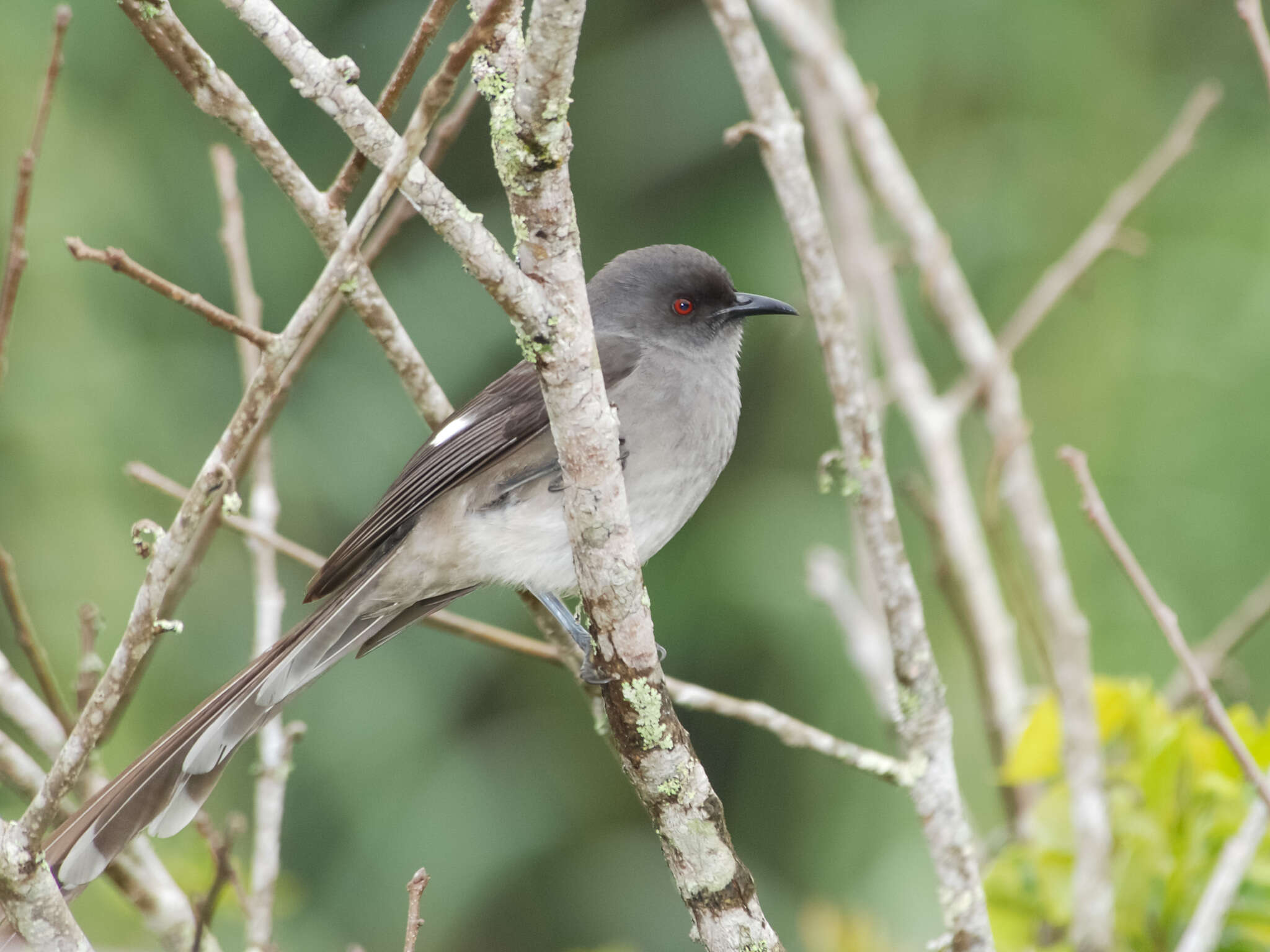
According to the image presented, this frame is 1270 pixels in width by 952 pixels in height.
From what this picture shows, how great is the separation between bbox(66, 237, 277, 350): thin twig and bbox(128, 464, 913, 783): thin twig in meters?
0.67

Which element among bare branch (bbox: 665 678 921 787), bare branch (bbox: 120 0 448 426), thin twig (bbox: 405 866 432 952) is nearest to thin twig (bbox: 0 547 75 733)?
bare branch (bbox: 120 0 448 426)

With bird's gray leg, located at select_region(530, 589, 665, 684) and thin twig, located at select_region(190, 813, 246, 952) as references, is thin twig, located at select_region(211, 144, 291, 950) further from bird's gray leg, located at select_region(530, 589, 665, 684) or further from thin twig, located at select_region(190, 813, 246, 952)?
bird's gray leg, located at select_region(530, 589, 665, 684)

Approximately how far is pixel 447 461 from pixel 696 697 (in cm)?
93

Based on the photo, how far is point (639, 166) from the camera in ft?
20.5

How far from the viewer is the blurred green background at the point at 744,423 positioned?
529 centimetres

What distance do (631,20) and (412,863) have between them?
409 centimetres

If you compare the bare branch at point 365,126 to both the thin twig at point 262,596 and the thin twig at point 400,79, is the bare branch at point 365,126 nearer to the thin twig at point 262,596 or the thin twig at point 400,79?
the thin twig at point 400,79

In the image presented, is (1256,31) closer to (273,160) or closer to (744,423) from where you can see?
(273,160)

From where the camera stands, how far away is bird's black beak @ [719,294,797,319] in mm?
3707

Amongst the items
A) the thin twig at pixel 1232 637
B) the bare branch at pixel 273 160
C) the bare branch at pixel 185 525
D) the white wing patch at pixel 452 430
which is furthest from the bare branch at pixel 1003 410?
the bare branch at pixel 185 525

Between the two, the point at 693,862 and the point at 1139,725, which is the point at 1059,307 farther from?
the point at 693,862

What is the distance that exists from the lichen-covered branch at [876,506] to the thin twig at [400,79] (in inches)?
37.6

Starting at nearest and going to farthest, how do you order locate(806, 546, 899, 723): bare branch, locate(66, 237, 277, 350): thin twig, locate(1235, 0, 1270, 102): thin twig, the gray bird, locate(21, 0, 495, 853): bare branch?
1. locate(21, 0, 495, 853): bare branch
2. locate(66, 237, 277, 350): thin twig
3. locate(1235, 0, 1270, 102): thin twig
4. the gray bird
5. locate(806, 546, 899, 723): bare branch

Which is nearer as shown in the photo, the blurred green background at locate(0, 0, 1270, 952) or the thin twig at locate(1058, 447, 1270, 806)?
the thin twig at locate(1058, 447, 1270, 806)
